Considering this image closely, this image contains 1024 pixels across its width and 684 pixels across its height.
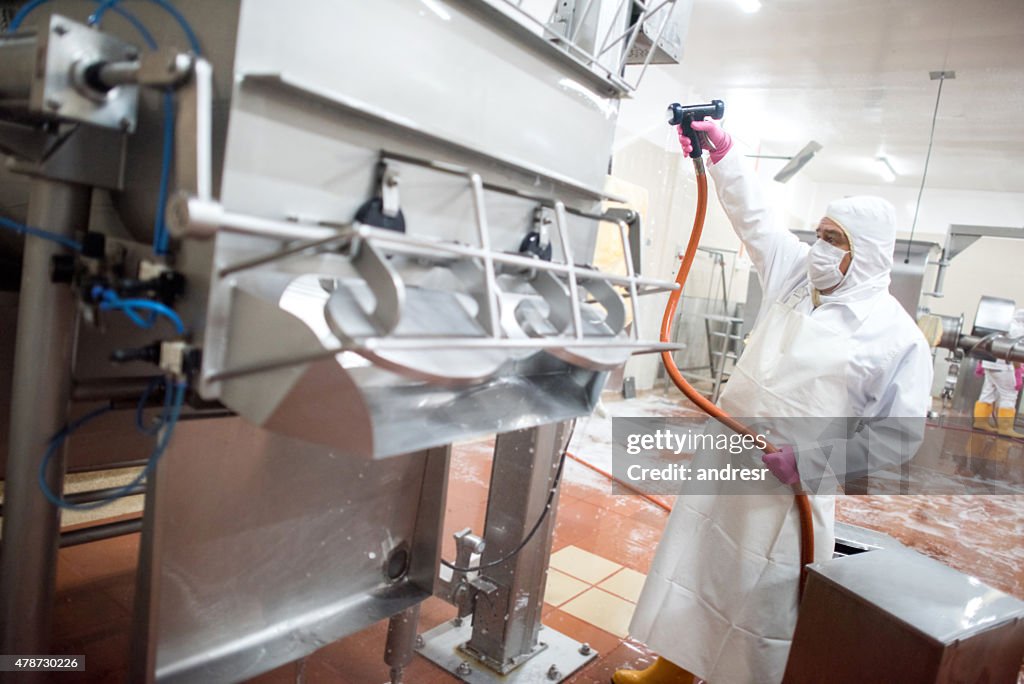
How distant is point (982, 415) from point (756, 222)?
6.30 metres

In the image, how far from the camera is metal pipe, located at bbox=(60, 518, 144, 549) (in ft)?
4.26

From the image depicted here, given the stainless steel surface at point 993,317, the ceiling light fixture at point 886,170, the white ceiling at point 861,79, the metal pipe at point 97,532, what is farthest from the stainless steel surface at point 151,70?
the ceiling light fixture at point 886,170

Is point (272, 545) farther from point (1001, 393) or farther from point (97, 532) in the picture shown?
point (1001, 393)

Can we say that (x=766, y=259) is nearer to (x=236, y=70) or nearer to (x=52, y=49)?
(x=236, y=70)

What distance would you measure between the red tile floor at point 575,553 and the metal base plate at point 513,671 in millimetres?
31

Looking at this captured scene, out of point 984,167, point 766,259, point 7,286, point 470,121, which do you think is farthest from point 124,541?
point 984,167

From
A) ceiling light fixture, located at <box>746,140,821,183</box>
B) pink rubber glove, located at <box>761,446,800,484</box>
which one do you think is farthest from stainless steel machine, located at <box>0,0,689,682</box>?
ceiling light fixture, located at <box>746,140,821,183</box>

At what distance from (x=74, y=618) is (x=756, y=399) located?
189 centimetres

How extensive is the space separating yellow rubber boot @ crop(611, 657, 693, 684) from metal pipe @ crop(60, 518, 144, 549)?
130cm

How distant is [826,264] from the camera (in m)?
1.68

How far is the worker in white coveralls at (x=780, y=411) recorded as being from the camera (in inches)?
63.0
